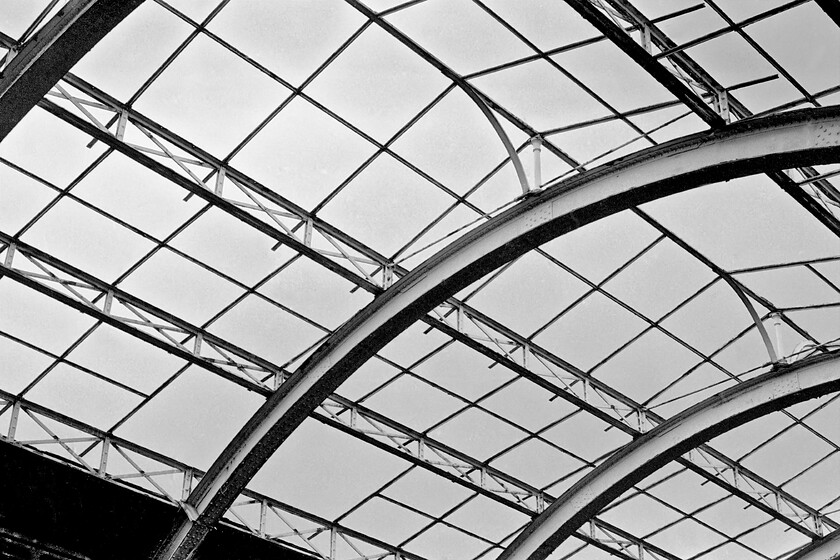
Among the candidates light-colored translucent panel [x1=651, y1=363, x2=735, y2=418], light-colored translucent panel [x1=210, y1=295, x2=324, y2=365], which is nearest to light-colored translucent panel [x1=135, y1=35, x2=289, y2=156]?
light-colored translucent panel [x1=210, y1=295, x2=324, y2=365]

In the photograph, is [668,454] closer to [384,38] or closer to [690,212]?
[690,212]

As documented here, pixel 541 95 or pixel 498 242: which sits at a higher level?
pixel 541 95

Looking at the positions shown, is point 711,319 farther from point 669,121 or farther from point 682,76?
→ point 682,76

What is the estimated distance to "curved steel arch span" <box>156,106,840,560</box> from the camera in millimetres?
18719

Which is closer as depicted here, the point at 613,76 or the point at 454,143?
the point at 613,76

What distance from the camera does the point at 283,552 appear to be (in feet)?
102

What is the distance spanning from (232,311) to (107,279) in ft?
9.81

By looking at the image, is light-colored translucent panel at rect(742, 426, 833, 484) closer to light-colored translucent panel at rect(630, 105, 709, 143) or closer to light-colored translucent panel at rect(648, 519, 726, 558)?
light-colored translucent panel at rect(648, 519, 726, 558)

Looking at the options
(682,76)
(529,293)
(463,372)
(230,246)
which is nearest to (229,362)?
Answer: (230,246)

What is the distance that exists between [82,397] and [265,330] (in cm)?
521

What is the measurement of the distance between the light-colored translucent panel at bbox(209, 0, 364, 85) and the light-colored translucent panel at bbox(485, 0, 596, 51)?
9.52 feet

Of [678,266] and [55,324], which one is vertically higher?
[678,266]

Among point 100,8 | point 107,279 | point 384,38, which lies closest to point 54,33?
point 100,8

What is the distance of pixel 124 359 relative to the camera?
26.3 meters
